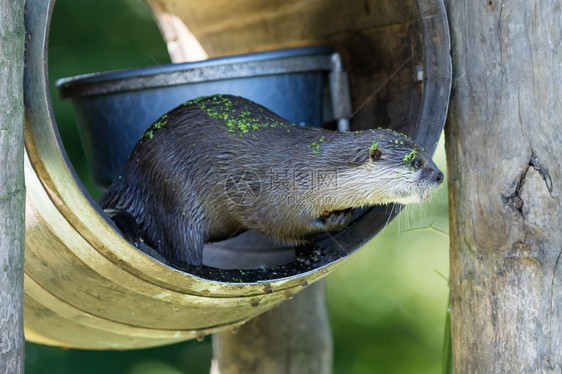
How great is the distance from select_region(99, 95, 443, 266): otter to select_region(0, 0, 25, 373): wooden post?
74 centimetres

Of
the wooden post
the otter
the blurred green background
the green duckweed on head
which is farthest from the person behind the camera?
the blurred green background

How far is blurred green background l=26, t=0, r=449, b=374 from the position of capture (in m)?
5.43

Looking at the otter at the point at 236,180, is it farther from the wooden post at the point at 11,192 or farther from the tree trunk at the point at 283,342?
the tree trunk at the point at 283,342

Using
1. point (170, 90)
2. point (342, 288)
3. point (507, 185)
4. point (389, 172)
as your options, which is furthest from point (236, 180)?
point (342, 288)

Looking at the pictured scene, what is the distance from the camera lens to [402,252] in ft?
19.4

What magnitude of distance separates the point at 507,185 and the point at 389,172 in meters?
0.37

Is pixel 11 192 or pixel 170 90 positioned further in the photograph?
pixel 170 90

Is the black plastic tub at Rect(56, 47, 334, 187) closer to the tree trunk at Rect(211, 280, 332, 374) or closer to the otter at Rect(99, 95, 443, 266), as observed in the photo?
the otter at Rect(99, 95, 443, 266)

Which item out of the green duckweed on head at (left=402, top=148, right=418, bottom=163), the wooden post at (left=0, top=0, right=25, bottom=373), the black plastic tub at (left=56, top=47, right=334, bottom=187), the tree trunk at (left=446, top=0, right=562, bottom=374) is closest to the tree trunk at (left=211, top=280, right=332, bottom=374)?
the black plastic tub at (left=56, top=47, right=334, bottom=187)

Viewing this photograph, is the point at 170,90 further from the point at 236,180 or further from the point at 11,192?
the point at 11,192

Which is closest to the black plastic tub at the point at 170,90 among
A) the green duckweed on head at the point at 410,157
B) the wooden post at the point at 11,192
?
the green duckweed on head at the point at 410,157

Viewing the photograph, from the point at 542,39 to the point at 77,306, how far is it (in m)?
1.63

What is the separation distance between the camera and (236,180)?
97.5 inches

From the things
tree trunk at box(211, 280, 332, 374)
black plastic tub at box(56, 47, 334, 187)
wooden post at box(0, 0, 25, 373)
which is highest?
black plastic tub at box(56, 47, 334, 187)
